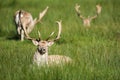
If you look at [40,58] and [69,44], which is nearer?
[40,58]

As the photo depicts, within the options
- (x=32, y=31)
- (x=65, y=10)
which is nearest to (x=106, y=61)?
(x=32, y=31)

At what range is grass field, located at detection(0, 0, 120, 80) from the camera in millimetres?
7344

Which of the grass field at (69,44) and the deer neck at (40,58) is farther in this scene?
the deer neck at (40,58)

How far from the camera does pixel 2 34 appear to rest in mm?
14062

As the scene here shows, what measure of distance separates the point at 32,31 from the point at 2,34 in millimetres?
1019

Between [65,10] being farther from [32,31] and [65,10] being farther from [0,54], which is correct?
[0,54]

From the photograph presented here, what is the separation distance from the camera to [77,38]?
12.5m

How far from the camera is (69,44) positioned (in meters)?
11.5

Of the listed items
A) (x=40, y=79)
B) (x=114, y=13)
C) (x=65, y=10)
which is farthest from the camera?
(x=65, y=10)

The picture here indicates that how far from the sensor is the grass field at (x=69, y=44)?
24.1 ft

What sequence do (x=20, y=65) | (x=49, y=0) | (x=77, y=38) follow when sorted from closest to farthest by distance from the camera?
1. (x=20, y=65)
2. (x=77, y=38)
3. (x=49, y=0)

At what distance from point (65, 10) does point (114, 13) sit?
207 cm

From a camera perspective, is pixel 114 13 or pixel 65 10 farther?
pixel 65 10

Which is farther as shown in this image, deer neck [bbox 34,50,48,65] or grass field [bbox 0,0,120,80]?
deer neck [bbox 34,50,48,65]
